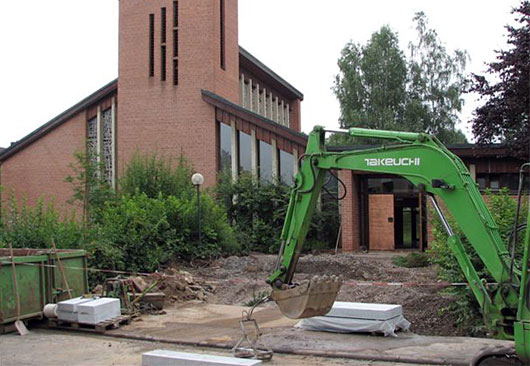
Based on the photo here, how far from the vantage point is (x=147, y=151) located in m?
29.0

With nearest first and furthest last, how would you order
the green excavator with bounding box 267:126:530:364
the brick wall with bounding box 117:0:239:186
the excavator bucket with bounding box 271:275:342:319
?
the green excavator with bounding box 267:126:530:364
the excavator bucket with bounding box 271:275:342:319
the brick wall with bounding box 117:0:239:186

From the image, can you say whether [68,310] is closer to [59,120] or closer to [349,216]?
[349,216]

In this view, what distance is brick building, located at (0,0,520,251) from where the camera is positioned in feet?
84.6

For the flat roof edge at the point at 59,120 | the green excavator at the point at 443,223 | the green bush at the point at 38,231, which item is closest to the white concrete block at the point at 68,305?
the green bush at the point at 38,231

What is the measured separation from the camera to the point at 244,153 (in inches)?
1099

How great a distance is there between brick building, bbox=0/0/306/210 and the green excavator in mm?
17384

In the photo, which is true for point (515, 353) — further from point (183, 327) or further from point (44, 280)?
point (44, 280)

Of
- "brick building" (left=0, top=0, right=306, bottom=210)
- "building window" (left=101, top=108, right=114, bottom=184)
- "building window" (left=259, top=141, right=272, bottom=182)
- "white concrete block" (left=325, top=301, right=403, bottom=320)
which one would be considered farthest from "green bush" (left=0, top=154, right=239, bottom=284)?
"white concrete block" (left=325, top=301, right=403, bottom=320)

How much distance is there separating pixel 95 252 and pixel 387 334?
8859 mm

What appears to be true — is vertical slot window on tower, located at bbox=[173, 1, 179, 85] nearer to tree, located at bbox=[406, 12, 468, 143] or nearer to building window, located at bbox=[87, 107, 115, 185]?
building window, located at bbox=[87, 107, 115, 185]

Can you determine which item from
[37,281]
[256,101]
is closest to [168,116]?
[256,101]

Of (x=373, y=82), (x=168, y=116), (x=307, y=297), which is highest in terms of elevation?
(x=373, y=82)

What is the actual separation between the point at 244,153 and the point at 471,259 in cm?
1801

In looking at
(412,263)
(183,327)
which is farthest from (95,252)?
(412,263)
